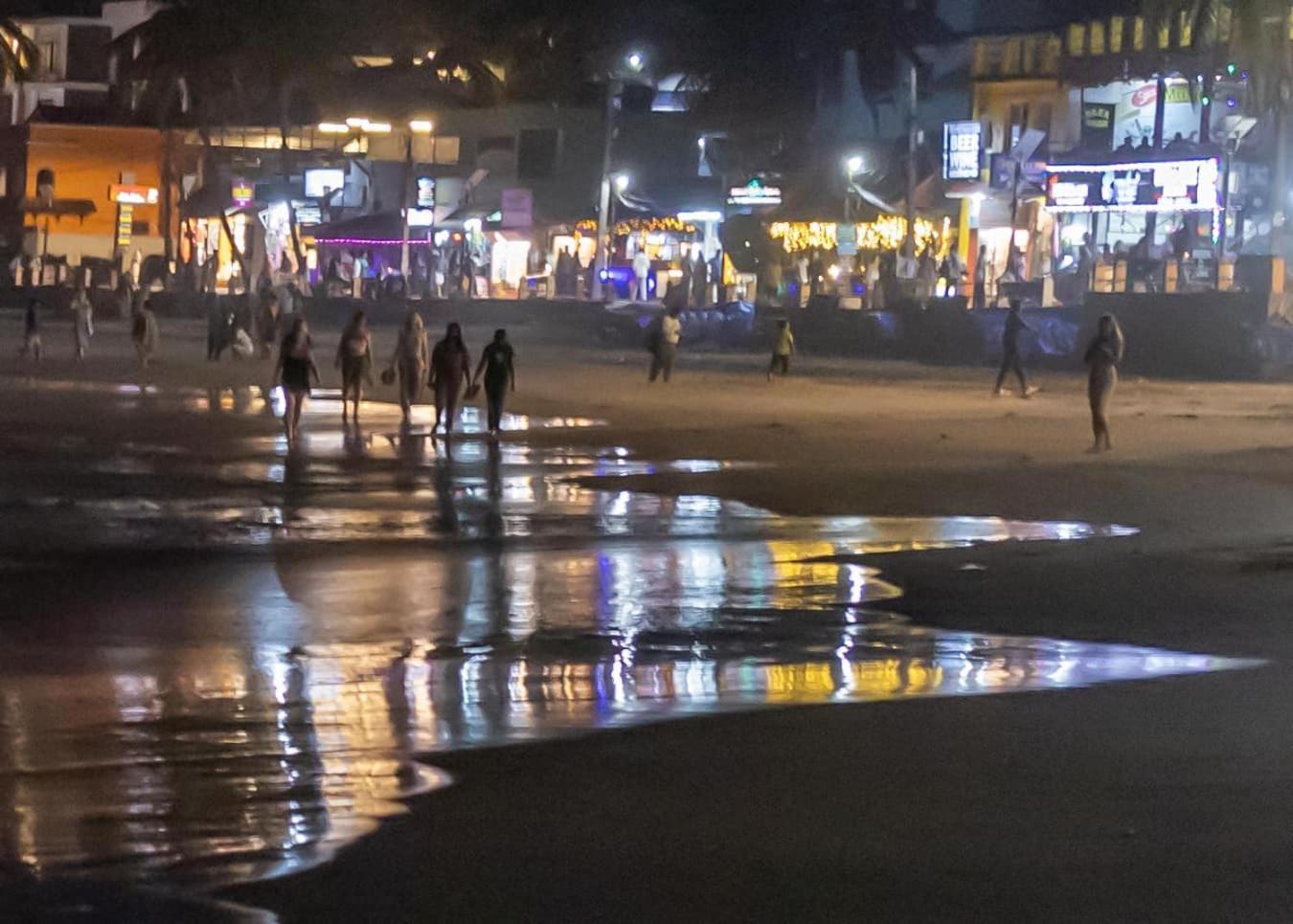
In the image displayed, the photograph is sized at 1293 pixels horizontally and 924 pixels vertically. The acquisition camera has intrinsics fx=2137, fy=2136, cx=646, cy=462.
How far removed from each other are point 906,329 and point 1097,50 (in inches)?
521

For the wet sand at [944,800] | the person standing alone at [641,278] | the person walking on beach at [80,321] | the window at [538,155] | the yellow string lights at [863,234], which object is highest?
the window at [538,155]

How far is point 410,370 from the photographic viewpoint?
29.4m

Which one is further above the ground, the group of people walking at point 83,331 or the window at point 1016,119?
the window at point 1016,119

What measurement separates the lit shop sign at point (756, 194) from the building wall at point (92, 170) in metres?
33.8

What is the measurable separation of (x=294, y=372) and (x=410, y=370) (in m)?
3.71

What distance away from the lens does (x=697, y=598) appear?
14.2 metres

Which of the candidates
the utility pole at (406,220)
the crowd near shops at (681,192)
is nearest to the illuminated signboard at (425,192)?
the crowd near shops at (681,192)

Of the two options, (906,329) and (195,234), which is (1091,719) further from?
(195,234)

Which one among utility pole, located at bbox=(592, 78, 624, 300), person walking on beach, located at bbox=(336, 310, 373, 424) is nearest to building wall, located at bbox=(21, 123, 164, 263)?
utility pole, located at bbox=(592, 78, 624, 300)

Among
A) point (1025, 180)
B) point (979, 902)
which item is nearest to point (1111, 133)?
point (1025, 180)

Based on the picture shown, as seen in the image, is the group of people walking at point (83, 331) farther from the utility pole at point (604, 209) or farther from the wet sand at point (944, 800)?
the wet sand at point (944, 800)

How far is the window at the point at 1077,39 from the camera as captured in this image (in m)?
58.5

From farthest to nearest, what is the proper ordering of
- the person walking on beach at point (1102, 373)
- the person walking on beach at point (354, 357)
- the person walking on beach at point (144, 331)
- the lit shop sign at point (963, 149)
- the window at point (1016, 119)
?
1. the window at point (1016, 119)
2. the lit shop sign at point (963, 149)
3. the person walking on beach at point (144, 331)
4. the person walking on beach at point (354, 357)
5. the person walking on beach at point (1102, 373)

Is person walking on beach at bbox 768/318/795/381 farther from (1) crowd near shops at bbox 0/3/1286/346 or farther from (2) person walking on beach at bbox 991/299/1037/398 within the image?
(2) person walking on beach at bbox 991/299/1037/398
